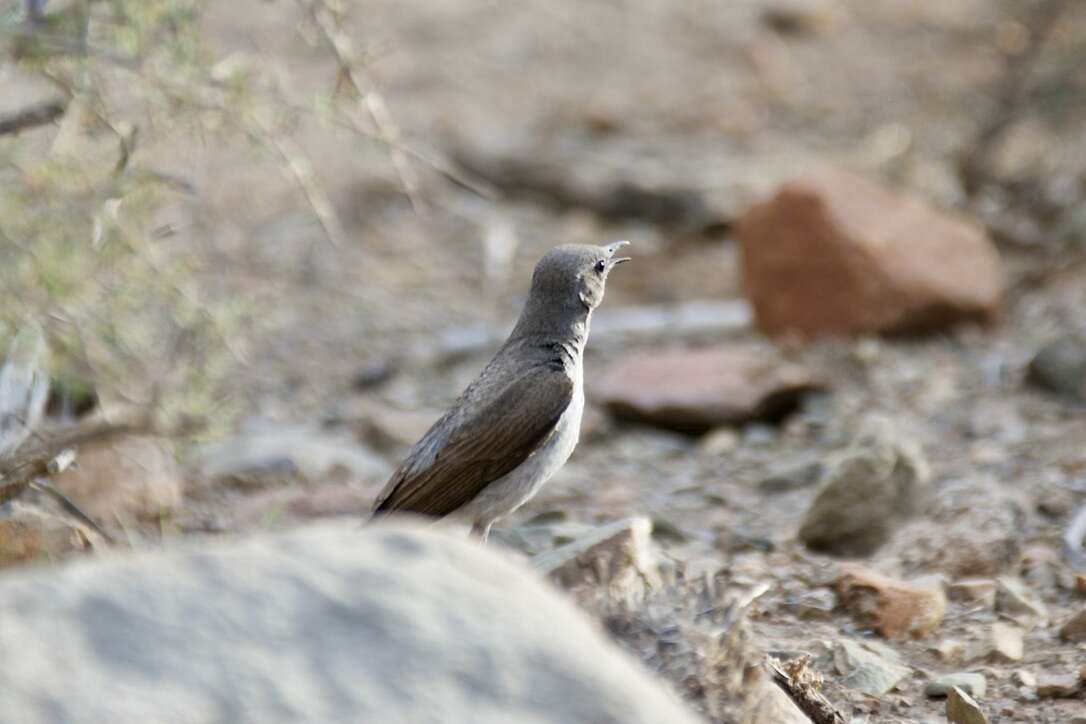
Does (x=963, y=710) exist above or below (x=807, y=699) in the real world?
below

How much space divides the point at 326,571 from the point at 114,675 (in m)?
0.41

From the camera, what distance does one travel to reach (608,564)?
4.14m

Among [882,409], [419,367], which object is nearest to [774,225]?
[882,409]

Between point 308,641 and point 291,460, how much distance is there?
15.9 feet

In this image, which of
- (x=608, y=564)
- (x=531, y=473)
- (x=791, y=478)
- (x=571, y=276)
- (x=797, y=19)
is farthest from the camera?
(x=797, y=19)

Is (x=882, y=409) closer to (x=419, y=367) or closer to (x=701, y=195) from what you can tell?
(x=419, y=367)

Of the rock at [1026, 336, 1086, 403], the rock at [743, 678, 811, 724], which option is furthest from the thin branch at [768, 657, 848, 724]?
the rock at [1026, 336, 1086, 403]

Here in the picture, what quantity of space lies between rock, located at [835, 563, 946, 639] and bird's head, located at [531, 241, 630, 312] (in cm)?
122

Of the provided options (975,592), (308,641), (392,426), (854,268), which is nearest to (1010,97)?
(854,268)

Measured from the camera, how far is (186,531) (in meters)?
6.48

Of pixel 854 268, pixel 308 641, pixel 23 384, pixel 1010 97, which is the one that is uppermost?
pixel 308 641

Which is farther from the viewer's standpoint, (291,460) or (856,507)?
(291,460)

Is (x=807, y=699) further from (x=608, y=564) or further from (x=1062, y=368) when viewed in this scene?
(x=1062, y=368)

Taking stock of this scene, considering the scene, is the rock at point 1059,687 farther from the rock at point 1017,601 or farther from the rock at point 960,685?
the rock at point 1017,601
